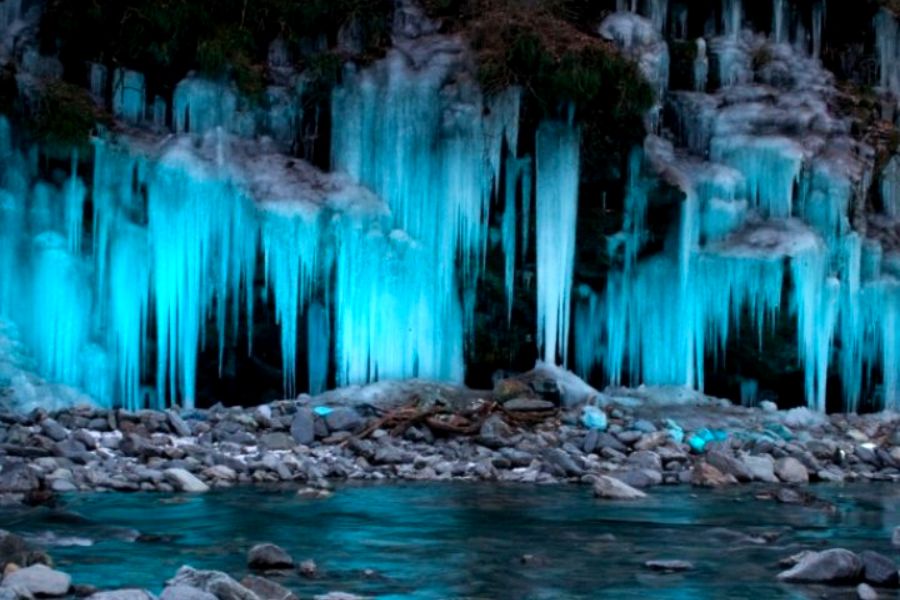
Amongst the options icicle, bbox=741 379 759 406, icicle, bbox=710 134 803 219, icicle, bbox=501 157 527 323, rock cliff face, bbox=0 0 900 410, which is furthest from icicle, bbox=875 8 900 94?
icicle, bbox=501 157 527 323

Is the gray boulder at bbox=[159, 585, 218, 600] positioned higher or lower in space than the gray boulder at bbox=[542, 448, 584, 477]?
higher

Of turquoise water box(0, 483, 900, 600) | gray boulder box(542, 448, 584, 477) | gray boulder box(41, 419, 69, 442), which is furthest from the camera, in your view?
gray boulder box(542, 448, 584, 477)

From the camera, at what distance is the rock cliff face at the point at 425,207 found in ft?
65.9

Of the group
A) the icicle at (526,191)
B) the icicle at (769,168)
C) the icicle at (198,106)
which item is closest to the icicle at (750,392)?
the icicle at (769,168)

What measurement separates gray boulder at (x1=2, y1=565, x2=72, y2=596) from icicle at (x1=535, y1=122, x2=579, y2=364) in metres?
14.1

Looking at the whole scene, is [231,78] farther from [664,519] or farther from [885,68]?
[885,68]

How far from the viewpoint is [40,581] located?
8430mm

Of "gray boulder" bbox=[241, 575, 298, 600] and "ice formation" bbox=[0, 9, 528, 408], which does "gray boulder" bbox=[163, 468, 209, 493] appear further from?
"gray boulder" bbox=[241, 575, 298, 600]

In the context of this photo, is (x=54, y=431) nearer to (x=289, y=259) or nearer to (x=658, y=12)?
(x=289, y=259)

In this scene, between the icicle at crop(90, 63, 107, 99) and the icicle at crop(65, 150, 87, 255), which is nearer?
the icicle at crop(65, 150, 87, 255)

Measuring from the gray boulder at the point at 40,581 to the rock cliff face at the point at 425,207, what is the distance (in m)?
10.9

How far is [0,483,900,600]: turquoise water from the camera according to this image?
31.1ft

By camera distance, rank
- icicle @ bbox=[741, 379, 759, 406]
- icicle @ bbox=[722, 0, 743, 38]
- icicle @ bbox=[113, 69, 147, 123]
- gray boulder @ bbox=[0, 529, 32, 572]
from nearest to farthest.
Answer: gray boulder @ bbox=[0, 529, 32, 572]
icicle @ bbox=[113, 69, 147, 123]
icicle @ bbox=[741, 379, 759, 406]
icicle @ bbox=[722, 0, 743, 38]

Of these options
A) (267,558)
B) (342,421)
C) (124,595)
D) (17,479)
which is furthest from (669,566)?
(342,421)
